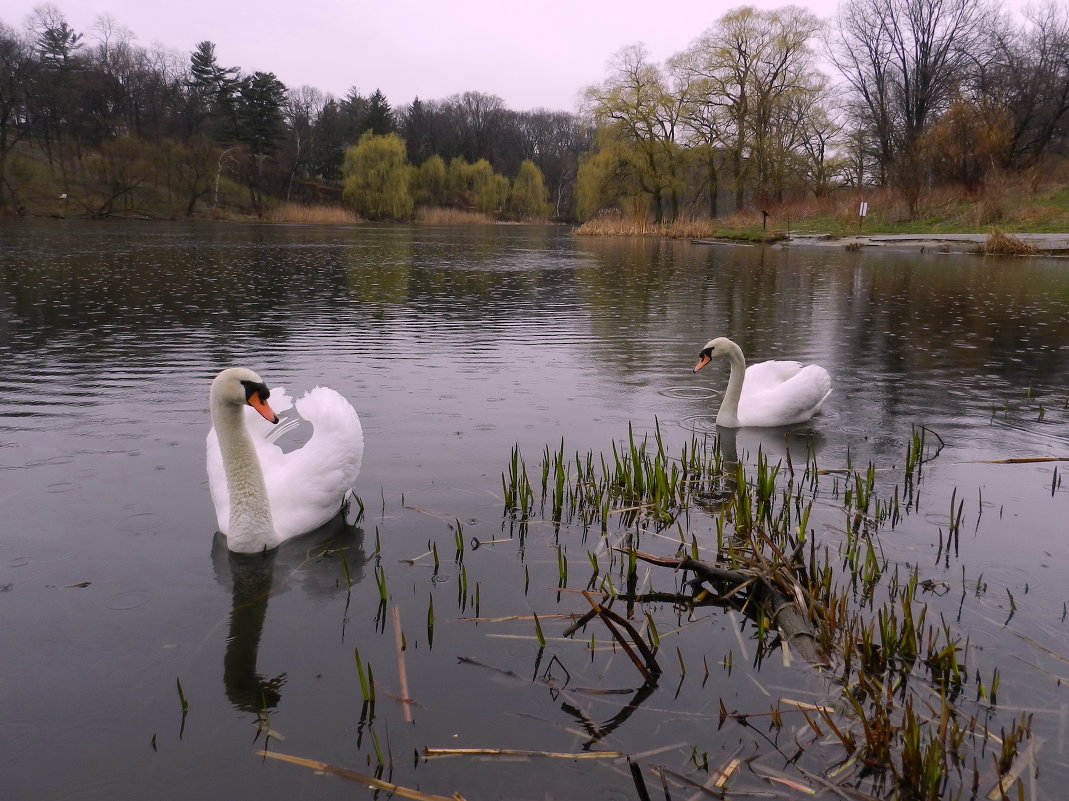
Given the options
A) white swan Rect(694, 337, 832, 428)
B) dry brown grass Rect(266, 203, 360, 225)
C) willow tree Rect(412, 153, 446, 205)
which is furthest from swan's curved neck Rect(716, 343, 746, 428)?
willow tree Rect(412, 153, 446, 205)

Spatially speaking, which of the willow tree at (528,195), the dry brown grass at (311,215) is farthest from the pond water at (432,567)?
the willow tree at (528,195)

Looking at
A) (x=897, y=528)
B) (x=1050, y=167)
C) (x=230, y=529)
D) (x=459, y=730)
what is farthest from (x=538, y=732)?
(x=1050, y=167)

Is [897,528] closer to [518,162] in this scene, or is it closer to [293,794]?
[293,794]

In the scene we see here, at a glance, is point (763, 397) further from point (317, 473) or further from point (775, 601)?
point (317, 473)

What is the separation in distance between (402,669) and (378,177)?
6694cm

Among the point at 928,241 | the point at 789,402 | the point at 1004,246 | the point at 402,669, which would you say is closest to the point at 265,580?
the point at 402,669

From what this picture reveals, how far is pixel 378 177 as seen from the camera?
217 feet

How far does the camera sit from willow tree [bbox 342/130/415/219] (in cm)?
6606

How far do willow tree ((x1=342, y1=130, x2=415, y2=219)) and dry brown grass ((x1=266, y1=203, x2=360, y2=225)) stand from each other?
1.55 meters

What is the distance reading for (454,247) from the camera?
117ft

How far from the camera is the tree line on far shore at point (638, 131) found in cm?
4038

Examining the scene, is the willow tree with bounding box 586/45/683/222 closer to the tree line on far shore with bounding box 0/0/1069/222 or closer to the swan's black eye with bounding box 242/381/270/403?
the tree line on far shore with bounding box 0/0/1069/222

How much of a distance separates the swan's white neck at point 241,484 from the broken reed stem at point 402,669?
1023mm

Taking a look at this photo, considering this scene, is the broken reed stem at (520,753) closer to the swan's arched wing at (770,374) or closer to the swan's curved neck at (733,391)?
the swan's curved neck at (733,391)
